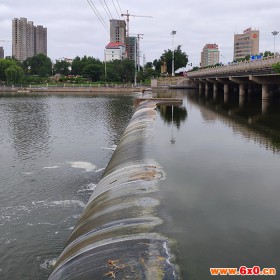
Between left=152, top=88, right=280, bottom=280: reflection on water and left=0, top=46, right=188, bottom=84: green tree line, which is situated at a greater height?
left=0, top=46, right=188, bottom=84: green tree line

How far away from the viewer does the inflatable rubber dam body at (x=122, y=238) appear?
8430mm

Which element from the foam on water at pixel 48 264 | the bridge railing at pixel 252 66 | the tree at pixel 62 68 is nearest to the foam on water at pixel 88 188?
the foam on water at pixel 48 264

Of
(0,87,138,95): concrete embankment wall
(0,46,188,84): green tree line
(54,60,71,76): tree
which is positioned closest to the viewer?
(0,87,138,95): concrete embankment wall

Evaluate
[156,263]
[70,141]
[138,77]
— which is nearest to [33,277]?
[156,263]

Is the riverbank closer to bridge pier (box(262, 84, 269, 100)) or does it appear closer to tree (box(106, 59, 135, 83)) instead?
tree (box(106, 59, 135, 83))

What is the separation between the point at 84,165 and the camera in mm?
25047

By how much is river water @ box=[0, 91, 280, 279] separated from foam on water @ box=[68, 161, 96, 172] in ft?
0.20

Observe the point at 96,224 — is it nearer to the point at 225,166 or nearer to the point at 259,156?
the point at 225,166

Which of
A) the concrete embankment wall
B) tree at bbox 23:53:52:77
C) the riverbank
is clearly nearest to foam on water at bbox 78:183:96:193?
the riverbank

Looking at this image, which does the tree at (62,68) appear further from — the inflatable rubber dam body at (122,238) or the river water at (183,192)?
the inflatable rubber dam body at (122,238)

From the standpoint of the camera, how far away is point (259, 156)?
1898cm

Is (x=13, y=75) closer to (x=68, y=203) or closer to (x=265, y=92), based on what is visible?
(x=265, y=92)

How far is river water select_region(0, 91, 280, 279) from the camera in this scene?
9641mm

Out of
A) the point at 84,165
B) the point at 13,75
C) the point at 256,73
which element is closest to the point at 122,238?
the point at 84,165
